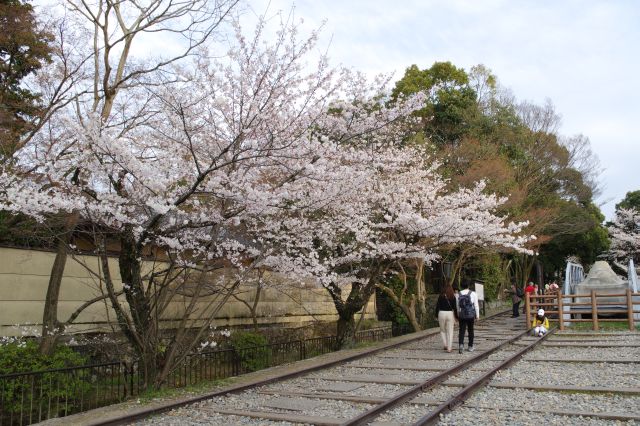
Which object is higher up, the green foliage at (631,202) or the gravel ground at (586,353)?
the green foliage at (631,202)

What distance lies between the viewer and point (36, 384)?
7953 millimetres

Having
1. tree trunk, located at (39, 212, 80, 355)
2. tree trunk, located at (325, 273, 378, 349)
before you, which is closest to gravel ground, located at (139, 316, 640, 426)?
tree trunk, located at (325, 273, 378, 349)

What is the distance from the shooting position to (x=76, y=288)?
12258mm

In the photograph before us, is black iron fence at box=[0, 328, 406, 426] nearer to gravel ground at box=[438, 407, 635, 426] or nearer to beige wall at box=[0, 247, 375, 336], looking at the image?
beige wall at box=[0, 247, 375, 336]

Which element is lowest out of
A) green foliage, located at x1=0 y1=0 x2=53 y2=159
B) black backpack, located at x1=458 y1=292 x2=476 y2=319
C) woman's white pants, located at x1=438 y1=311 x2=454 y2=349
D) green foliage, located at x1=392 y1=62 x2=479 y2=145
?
woman's white pants, located at x1=438 y1=311 x2=454 y2=349

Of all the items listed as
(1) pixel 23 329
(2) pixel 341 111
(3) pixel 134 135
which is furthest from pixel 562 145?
(1) pixel 23 329

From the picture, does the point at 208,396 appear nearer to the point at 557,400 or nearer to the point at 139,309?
the point at 139,309

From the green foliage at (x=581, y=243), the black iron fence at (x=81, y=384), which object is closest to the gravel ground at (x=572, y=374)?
the black iron fence at (x=81, y=384)

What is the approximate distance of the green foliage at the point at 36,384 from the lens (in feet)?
25.3

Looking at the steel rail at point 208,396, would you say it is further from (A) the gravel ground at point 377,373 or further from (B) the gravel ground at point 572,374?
(B) the gravel ground at point 572,374

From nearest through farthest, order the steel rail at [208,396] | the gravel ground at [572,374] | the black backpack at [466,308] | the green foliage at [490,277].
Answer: the steel rail at [208,396] → the gravel ground at [572,374] → the black backpack at [466,308] → the green foliage at [490,277]

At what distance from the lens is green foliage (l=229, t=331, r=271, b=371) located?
12.0 meters

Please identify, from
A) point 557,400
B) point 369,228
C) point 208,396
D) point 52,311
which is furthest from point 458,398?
point 52,311

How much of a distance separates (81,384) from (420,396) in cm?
564
